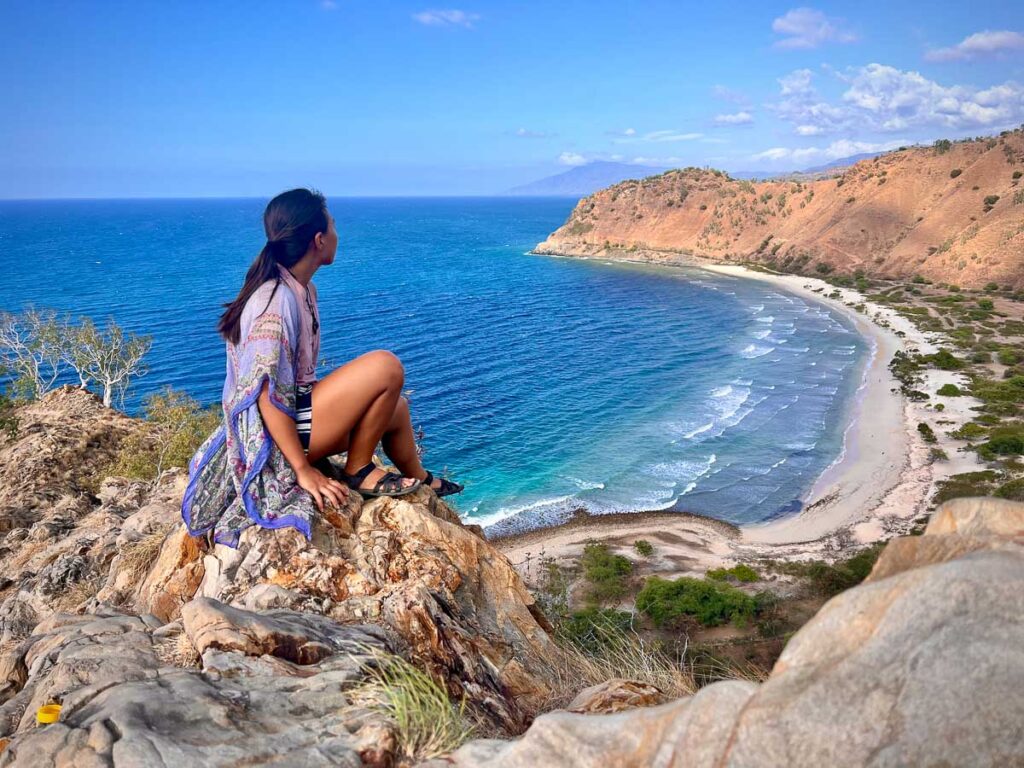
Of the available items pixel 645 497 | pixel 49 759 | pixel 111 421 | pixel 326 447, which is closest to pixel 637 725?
pixel 49 759

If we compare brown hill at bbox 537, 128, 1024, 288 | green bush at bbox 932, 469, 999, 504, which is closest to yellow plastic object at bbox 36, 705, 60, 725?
green bush at bbox 932, 469, 999, 504

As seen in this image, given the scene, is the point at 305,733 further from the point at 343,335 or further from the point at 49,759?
the point at 343,335

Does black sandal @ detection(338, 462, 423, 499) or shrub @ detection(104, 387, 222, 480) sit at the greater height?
black sandal @ detection(338, 462, 423, 499)

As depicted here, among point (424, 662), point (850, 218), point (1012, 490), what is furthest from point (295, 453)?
point (850, 218)

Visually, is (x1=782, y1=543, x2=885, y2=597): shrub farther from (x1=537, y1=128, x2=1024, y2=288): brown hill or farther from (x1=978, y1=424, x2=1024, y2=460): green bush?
(x1=537, y1=128, x2=1024, y2=288): brown hill

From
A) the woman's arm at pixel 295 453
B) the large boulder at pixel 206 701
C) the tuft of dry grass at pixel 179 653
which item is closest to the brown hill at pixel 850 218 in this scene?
the woman's arm at pixel 295 453

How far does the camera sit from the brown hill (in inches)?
2739

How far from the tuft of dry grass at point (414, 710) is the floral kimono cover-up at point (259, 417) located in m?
1.72

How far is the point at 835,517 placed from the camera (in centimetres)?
2616

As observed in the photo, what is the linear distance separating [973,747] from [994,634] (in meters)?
0.33

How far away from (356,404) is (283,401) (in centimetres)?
48

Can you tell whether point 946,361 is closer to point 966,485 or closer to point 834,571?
point 966,485

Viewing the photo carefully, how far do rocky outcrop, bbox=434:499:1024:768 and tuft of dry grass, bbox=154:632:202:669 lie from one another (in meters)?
1.95

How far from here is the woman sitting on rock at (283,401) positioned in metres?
4.57
